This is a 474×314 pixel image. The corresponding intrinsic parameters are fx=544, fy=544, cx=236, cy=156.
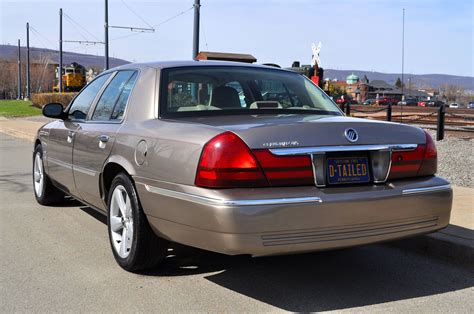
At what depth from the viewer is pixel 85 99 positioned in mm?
5727

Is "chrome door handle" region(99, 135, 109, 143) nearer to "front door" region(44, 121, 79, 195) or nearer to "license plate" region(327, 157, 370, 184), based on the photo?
"front door" region(44, 121, 79, 195)

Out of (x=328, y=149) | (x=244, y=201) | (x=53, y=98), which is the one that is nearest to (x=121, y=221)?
(x=244, y=201)

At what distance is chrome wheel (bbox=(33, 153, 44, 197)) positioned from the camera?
6.69 m

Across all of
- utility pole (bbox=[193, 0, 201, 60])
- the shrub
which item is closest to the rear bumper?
utility pole (bbox=[193, 0, 201, 60])

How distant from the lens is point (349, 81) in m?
164

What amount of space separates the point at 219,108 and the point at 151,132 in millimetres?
603

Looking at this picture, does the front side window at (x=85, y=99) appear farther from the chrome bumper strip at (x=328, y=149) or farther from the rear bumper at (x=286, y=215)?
the chrome bumper strip at (x=328, y=149)

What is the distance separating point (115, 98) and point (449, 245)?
3.20 m

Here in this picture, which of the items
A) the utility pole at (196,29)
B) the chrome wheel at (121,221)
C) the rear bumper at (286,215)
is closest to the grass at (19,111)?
the utility pole at (196,29)

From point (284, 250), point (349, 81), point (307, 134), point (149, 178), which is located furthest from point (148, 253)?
point (349, 81)

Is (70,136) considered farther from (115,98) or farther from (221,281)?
(221,281)

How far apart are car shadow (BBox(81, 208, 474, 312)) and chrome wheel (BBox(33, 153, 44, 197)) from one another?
2602 mm

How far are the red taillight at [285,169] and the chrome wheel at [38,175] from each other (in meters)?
4.10

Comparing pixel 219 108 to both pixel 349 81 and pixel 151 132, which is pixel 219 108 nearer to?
pixel 151 132
